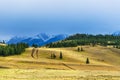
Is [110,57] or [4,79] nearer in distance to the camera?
[4,79]

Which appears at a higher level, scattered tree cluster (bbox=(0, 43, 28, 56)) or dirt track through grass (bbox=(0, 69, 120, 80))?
scattered tree cluster (bbox=(0, 43, 28, 56))

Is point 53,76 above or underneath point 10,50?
underneath

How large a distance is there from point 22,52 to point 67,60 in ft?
78.1

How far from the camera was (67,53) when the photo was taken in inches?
6550

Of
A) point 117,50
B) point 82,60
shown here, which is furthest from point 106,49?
point 82,60

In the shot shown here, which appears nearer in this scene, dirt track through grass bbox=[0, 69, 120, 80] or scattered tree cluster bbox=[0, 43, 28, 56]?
Result: dirt track through grass bbox=[0, 69, 120, 80]

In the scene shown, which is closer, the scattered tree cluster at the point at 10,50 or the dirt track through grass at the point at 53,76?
the dirt track through grass at the point at 53,76

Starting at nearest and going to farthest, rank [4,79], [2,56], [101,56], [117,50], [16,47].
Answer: [4,79] < [2,56] < [16,47] < [101,56] < [117,50]

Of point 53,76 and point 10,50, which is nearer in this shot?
point 53,76

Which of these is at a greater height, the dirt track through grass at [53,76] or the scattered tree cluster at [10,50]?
the scattered tree cluster at [10,50]

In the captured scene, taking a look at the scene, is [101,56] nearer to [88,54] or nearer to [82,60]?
[88,54]

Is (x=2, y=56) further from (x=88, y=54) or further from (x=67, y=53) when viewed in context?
(x=88, y=54)

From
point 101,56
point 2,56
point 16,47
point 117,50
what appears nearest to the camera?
point 2,56

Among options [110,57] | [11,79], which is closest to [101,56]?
[110,57]
